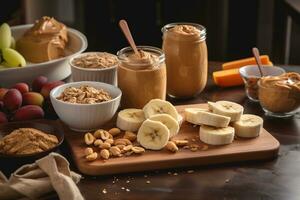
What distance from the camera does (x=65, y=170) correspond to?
146 centimetres

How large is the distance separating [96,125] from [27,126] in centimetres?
18

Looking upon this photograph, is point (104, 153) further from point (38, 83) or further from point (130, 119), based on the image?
point (38, 83)

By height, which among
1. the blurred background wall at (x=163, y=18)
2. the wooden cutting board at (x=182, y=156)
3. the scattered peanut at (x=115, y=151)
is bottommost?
the blurred background wall at (x=163, y=18)

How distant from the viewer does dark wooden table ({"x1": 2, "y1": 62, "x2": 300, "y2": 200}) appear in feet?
4.73

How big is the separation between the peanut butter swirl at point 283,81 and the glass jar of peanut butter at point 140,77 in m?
0.28

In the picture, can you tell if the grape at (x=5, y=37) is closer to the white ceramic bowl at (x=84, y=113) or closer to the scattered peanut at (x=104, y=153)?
the white ceramic bowl at (x=84, y=113)

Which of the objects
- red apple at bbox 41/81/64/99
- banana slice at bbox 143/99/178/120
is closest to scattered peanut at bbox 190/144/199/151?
banana slice at bbox 143/99/178/120

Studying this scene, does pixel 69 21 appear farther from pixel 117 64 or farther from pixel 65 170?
pixel 65 170

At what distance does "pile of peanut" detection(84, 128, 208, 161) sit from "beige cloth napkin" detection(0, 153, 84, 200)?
0.38ft

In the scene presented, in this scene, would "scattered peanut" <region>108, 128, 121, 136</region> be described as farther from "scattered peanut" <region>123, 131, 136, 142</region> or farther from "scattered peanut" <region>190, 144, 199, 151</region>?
"scattered peanut" <region>190, 144, 199, 151</region>

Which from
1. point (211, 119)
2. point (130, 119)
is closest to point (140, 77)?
point (130, 119)

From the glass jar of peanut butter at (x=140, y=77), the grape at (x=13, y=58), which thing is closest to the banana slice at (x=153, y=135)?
the glass jar of peanut butter at (x=140, y=77)

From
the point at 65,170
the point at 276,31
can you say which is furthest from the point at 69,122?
the point at 276,31

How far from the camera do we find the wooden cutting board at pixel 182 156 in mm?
1531
